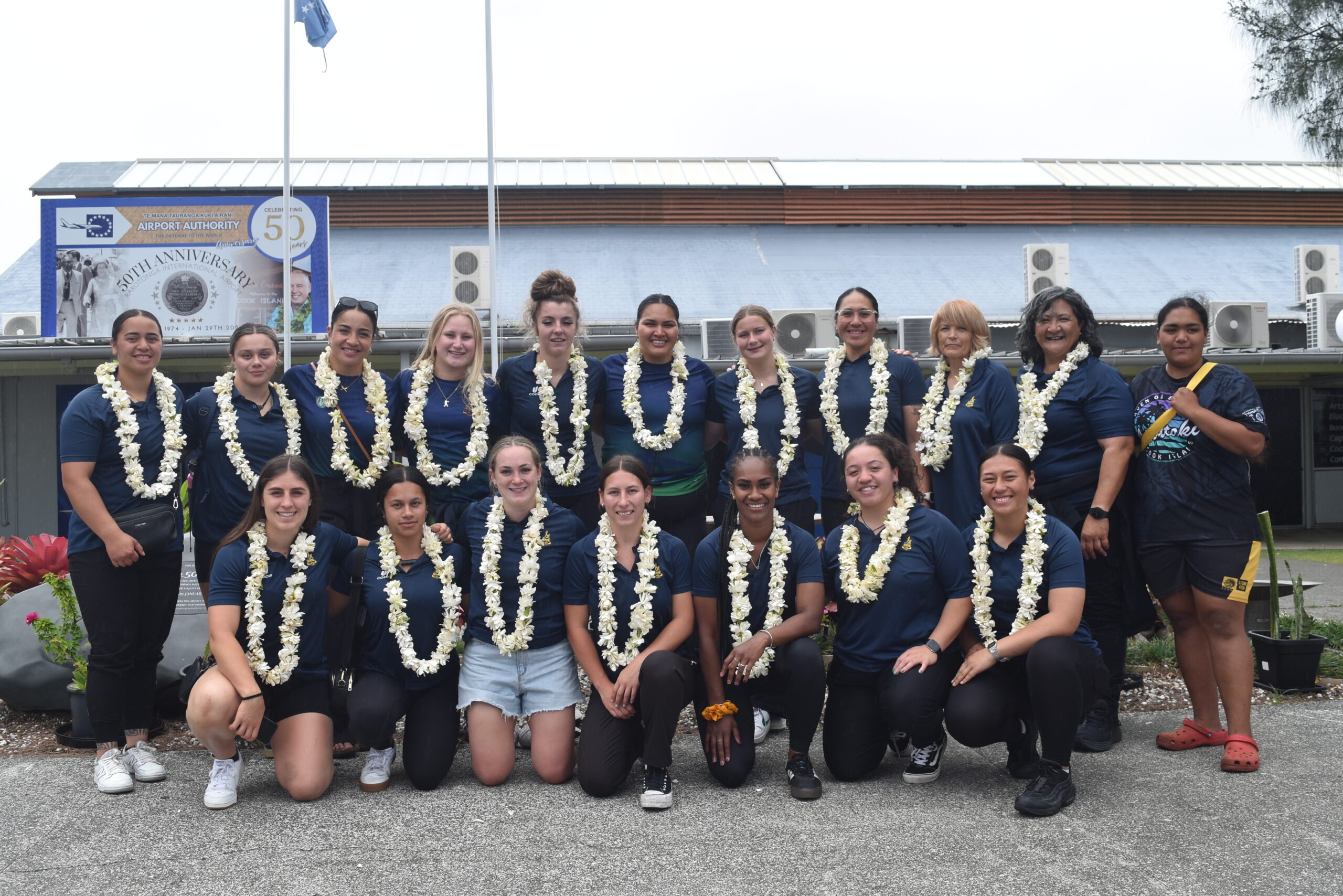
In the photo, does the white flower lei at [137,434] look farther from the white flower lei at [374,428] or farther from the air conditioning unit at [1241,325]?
the air conditioning unit at [1241,325]

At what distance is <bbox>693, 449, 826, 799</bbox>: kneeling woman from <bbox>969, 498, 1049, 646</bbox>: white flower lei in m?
0.64

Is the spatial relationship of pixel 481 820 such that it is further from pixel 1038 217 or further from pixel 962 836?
pixel 1038 217

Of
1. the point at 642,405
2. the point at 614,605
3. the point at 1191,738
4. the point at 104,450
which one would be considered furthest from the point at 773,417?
the point at 104,450

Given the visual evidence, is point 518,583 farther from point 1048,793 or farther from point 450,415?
point 1048,793

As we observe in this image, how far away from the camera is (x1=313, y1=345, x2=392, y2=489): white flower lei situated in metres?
4.84

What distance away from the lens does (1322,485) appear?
52.5 ft

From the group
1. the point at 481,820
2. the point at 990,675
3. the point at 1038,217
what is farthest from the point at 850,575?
the point at 1038,217

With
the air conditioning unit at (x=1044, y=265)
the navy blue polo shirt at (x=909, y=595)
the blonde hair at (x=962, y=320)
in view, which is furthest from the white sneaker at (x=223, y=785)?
the air conditioning unit at (x=1044, y=265)

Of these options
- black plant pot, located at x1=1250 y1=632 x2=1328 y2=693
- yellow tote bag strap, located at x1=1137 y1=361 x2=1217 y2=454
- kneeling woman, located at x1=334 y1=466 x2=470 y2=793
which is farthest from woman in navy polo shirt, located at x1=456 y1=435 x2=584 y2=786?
black plant pot, located at x1=1250 y1=632 x2=1328 y2=693

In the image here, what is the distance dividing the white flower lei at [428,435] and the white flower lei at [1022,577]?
7.58 ft

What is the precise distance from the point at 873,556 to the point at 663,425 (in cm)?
129

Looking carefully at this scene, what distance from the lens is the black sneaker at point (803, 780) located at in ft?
13.2

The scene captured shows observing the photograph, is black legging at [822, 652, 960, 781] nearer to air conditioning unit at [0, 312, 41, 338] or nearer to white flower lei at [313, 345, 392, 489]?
white flower lei at [313, 345, 392, 489]

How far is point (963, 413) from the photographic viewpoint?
4.96 m
